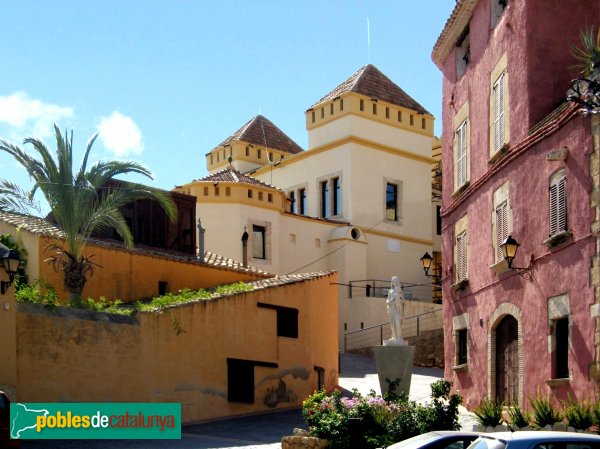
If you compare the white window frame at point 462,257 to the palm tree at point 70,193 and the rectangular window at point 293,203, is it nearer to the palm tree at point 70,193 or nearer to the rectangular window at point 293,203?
the palm tree at point 70,193

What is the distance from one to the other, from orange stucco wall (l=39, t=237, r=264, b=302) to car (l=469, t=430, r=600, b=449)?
63.8 feet

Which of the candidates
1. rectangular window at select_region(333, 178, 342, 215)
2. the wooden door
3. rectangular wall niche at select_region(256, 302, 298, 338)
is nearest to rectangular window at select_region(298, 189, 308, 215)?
rectangular window at select_region(333, 178, 342, 215)

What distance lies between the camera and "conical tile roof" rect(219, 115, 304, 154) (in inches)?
1971

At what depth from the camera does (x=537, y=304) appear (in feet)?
66.8

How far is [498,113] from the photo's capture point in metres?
23.3

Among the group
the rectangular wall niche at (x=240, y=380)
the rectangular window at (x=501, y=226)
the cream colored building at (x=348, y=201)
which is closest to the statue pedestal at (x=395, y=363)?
the rectangular window at (x=501, y=226)

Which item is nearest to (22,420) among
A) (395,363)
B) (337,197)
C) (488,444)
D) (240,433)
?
(240,433)

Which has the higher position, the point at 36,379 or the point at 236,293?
the point at 236,293

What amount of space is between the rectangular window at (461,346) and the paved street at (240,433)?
1.37 meters

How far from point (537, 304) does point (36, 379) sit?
1090cm

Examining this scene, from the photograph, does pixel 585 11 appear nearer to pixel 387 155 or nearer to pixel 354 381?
pixel 354 381

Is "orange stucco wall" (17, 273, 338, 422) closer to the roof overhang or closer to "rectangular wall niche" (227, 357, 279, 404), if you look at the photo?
"rectangular wall niche" (227, 357, 279, 404)

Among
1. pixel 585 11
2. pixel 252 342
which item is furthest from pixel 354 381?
pixel 585 11

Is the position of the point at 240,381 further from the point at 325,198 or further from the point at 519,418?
the point at 325,198
